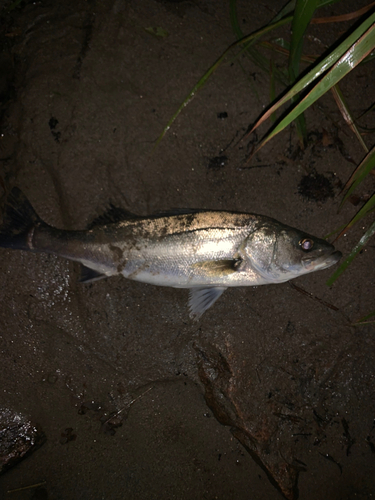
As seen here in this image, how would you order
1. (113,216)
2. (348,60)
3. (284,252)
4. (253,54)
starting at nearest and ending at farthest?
1. (348,60)
2. (284,252)
3. (113,216)
4. (253,54)

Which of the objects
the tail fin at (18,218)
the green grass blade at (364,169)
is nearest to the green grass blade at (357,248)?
the green grass blade at (364,169)

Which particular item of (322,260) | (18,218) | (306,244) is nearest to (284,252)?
(306,244)

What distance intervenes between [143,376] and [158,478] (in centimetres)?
103

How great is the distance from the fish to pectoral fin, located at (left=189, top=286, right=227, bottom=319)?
16 centimetres

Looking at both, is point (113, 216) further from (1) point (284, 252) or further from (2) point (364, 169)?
(2) point (364, 169)

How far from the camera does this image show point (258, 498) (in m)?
3.40

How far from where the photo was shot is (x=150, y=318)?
11.3 feet

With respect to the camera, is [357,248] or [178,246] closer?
[178,246]

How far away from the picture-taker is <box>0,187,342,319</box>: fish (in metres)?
3.16

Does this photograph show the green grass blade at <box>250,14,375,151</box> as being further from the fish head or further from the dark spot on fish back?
the dark spot on fish back

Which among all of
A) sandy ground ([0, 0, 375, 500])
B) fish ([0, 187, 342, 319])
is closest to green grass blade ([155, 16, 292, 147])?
sandy ground ([0, 0, 375, 500])

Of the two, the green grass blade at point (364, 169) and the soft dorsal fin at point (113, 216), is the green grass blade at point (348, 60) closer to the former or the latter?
the green grass blade at point (364, 169)

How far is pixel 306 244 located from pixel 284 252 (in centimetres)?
23

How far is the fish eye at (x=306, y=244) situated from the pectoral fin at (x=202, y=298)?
0.88 metres
